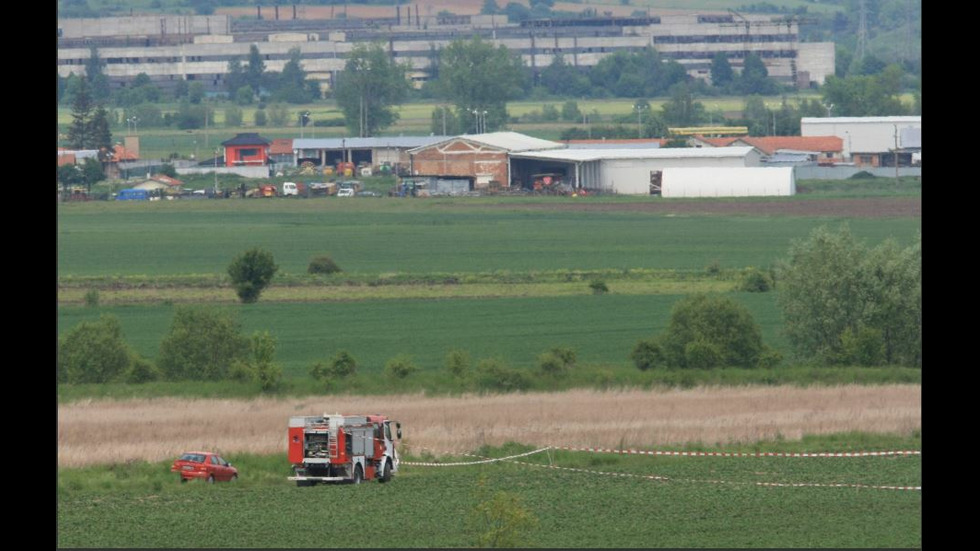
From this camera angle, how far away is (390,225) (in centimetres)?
7538

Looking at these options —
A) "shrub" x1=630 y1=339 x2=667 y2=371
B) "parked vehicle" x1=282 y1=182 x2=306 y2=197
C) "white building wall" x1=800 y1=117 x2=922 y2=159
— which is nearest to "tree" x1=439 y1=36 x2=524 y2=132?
"white building wall" x1=800 y1=117 x2=922 y2=159

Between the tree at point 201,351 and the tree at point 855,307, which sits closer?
the tree at point 201,351

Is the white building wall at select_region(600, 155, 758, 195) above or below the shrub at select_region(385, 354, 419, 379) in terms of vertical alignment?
above

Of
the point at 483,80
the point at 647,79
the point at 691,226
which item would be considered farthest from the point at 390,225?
the point at 647,79

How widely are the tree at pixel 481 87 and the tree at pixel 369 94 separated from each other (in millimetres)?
4923

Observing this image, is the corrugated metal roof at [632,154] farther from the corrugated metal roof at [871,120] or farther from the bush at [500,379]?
the bush at [500,379]

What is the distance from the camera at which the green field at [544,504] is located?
61.4ft

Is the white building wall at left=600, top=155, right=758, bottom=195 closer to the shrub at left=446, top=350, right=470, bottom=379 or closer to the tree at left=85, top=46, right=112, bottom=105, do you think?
the shrub at left=446, top=350, right=470, bottom=379

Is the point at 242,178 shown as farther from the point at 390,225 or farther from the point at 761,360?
the point at 761,360

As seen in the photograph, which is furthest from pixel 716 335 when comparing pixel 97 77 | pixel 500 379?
pixel 97 77

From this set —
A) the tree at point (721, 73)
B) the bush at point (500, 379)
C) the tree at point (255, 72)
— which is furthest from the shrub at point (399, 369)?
the tree at point (721, 73)

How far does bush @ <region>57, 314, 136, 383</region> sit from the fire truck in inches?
455

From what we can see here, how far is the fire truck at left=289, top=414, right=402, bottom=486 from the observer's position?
2328 centimetres
